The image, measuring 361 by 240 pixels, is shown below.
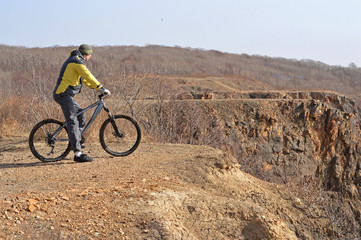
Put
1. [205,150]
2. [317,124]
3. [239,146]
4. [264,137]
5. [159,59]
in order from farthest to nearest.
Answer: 1. [159,59]
2. [317,124]
3. [264,137]
4. [239,146]
5. [205,150]

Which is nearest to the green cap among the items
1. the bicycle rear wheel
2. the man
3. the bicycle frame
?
the man

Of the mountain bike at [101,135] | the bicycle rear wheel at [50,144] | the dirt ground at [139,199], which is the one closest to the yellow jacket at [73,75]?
the mountain bike at [101,135]

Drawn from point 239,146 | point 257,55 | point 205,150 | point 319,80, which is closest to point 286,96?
point 239,146

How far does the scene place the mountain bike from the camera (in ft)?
22.3

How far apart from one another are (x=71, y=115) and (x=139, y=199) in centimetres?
209

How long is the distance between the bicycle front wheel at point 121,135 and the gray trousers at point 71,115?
539 mm

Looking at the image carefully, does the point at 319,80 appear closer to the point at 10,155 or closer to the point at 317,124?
the point at 317,124

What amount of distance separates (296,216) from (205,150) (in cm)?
231

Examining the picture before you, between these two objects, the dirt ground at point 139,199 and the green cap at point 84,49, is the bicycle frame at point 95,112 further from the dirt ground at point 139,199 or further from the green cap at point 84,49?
the green cap at point 84,49

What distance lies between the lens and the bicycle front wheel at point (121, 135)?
23.6 ft

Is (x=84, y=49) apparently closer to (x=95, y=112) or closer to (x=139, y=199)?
(x=95, y=112)

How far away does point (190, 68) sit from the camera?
61344 millimetres

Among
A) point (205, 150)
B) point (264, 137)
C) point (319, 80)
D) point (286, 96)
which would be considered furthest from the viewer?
point (319, 80)

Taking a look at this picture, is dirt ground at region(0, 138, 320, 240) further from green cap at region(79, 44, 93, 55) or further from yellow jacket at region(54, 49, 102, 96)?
green cap at region(79, 44, 93, 55)
